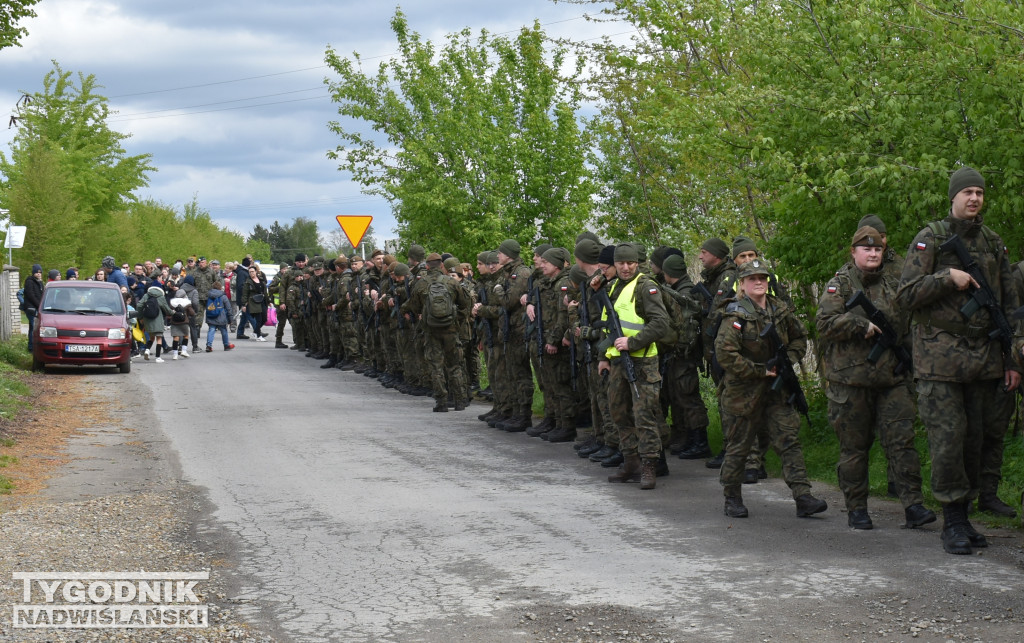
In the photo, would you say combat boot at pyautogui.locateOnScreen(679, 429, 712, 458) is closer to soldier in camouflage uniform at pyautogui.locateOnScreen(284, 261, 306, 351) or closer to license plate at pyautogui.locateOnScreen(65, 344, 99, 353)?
license plate at pyautogui.locateOnScreen(65, 344, 99, 353)

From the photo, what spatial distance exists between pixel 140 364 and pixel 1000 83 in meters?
19.1

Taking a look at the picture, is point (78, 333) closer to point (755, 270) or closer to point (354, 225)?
point (354, 225)

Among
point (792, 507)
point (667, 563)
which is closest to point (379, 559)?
point (667, 563)

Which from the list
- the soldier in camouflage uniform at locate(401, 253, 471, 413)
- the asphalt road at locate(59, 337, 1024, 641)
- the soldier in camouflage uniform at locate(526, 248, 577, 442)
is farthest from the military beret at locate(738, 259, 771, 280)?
the soldier in camouflage uniform at locate(401, 253, 471, 413)

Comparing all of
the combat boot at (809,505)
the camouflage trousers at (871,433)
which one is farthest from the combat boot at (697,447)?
the camouflage trousers at (871,433)

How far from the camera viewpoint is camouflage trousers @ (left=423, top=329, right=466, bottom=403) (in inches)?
610

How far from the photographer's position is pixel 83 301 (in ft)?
73.3

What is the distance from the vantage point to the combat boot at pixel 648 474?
9570 millimetres

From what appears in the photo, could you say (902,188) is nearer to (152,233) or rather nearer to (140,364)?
(140,364)

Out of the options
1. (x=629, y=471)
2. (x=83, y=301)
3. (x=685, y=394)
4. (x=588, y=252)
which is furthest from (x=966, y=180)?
(x=83, y=301)

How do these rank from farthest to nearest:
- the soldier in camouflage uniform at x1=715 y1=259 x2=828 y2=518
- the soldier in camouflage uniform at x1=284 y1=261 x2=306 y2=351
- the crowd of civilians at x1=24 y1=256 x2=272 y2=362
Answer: the soldier in camouflage uniform at x1=284 y1=261 x2=306 y2=351 → the crowd of civilians at x1=24 y1=256 x2=272 y2=362 → the soldier in camouflage uniform at x1=715 y1=259 x2=828 y2=518

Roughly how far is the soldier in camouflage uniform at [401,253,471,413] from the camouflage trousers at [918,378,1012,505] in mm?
8696

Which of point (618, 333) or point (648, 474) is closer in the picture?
point (648, 474)

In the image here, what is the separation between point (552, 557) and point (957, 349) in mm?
2754
